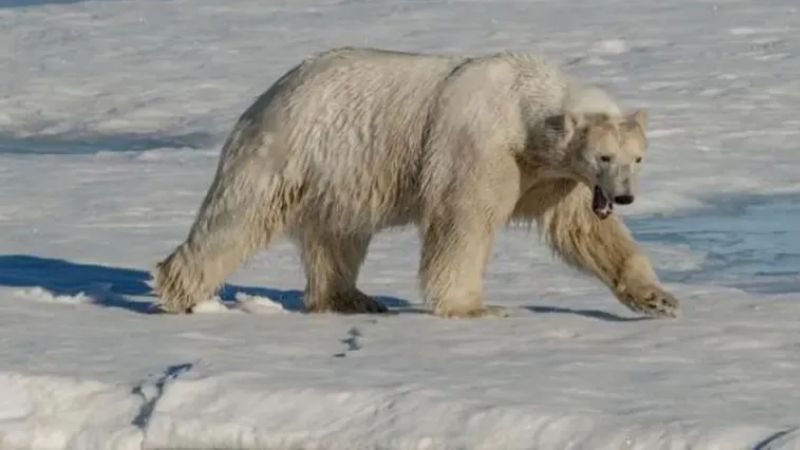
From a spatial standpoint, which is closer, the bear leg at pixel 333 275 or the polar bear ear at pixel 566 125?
the polar bear ear at pixel 566 125

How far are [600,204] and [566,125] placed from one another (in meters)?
0.31

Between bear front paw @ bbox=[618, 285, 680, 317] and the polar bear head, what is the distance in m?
0.33

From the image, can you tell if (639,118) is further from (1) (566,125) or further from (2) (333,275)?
(2) (333,275)

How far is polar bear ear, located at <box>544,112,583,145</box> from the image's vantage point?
7.23 m

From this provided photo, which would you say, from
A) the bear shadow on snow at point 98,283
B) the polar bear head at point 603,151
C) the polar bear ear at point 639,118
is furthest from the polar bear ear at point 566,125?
the bear shadow on snow at point 98,283

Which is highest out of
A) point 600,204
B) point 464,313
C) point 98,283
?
point 600,204

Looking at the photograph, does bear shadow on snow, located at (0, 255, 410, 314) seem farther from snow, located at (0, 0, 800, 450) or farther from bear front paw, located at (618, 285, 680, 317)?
bear front paw, located at (618, 285, 680, 317)

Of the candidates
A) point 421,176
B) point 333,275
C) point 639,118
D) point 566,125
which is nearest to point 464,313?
point 421,176

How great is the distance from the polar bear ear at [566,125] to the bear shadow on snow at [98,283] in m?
1.14

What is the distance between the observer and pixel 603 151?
7082 mm

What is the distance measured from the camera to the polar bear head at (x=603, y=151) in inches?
277

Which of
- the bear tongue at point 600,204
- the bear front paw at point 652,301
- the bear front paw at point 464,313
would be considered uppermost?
the bear tongue at point 600,204

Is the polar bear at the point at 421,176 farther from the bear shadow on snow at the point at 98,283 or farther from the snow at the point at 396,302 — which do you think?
the bear shadow on snow at the point at 98,283

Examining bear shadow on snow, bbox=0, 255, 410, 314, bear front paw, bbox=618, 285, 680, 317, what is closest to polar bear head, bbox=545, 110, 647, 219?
bear front paw, bbox=618, 285, 680, 317
